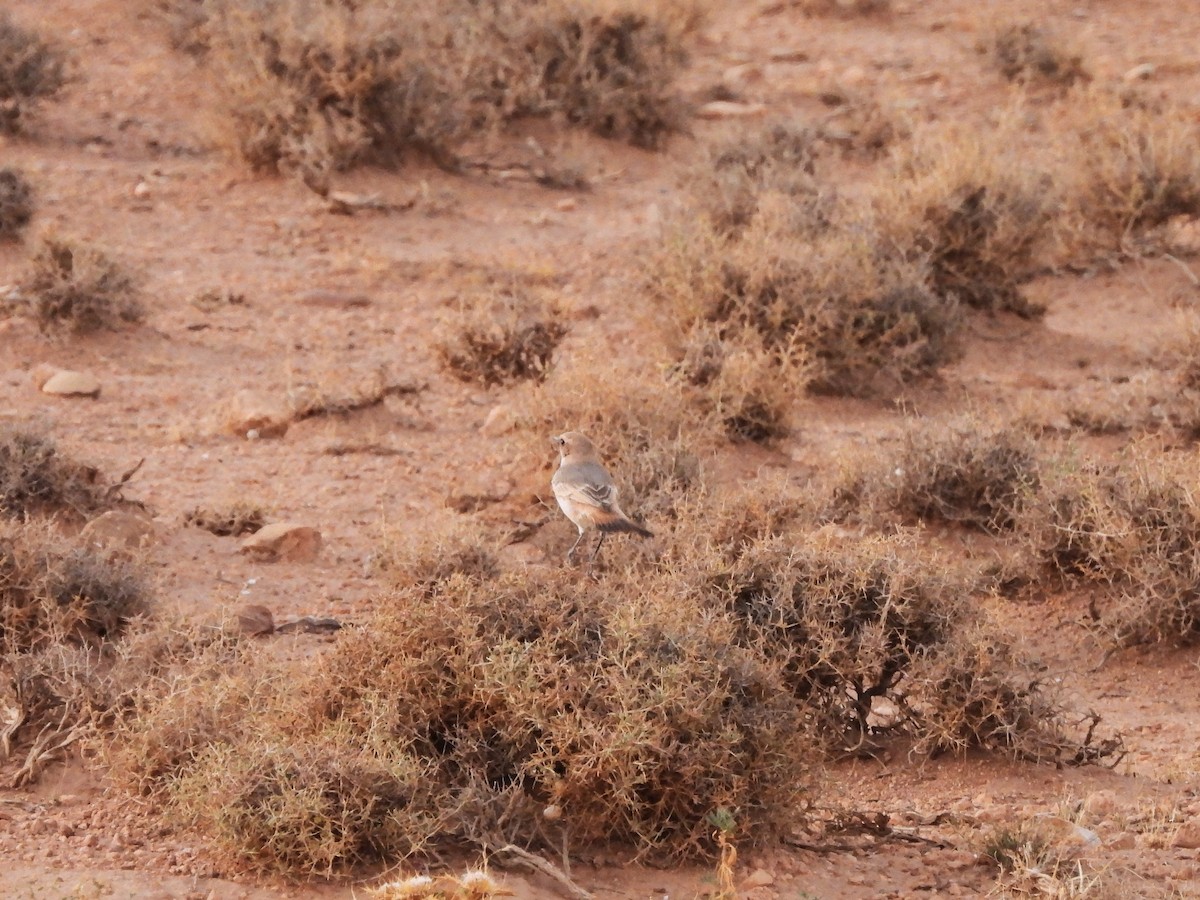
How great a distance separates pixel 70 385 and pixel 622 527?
13.2 ft

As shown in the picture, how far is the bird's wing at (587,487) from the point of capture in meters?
6.27

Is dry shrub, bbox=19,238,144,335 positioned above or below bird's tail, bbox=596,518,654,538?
below

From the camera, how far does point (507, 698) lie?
4.63 metres

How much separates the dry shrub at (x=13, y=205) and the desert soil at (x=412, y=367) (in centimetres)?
18

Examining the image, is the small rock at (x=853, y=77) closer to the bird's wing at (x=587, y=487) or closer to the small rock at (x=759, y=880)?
the bird's wing at (x=587, y=487)

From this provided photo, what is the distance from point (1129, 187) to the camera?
37.2 feet

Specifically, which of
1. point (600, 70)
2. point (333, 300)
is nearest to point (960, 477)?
point (333, 300)

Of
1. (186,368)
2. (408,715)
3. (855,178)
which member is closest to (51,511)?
(186,368)

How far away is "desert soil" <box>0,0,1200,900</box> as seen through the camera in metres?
4.93

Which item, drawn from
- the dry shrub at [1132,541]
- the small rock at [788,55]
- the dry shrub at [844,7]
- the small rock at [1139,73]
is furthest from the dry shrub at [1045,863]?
the dry shrub at [844,7]

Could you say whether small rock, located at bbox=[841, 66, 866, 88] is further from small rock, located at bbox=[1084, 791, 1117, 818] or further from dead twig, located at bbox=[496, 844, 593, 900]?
dead twig, located at bbox=[496, 844, 593, 900]

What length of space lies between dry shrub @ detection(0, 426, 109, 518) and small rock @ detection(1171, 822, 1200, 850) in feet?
15.1

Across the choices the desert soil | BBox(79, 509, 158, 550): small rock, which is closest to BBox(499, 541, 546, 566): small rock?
the desert soil

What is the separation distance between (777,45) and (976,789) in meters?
11.6
